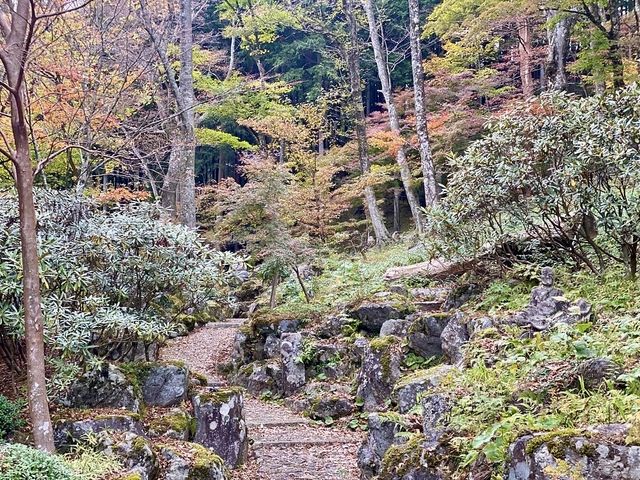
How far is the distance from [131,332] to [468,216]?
484 centimetres

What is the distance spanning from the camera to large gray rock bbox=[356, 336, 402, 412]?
7223 mm

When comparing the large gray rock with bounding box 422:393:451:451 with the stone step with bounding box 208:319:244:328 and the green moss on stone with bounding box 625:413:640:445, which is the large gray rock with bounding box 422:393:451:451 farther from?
the stone step with bounding box 208:319:244:328

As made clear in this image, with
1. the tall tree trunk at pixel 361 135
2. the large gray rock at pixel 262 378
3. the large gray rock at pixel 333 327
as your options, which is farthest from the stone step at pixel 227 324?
the tall tree trunk at pixel 361 135

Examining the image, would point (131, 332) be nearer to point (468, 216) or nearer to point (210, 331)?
point (468, 216)

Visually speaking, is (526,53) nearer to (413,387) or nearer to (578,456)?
(413,387)

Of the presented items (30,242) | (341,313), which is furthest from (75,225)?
(341,313)

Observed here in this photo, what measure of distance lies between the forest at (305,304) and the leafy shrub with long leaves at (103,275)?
30 millimetres

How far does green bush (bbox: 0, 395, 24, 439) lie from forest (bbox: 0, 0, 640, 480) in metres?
0.03

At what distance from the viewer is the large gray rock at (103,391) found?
5.14m

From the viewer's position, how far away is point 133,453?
4.21 m

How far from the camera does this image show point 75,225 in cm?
561

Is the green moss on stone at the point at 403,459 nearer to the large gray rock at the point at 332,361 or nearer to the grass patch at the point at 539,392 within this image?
the grass patch at the point at 539,392

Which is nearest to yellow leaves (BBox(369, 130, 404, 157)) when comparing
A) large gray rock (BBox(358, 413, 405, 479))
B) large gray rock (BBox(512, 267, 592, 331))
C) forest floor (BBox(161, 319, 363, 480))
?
forest floor (BBox(161, 319, 363, 480))

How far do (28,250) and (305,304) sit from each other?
7.28 metres
